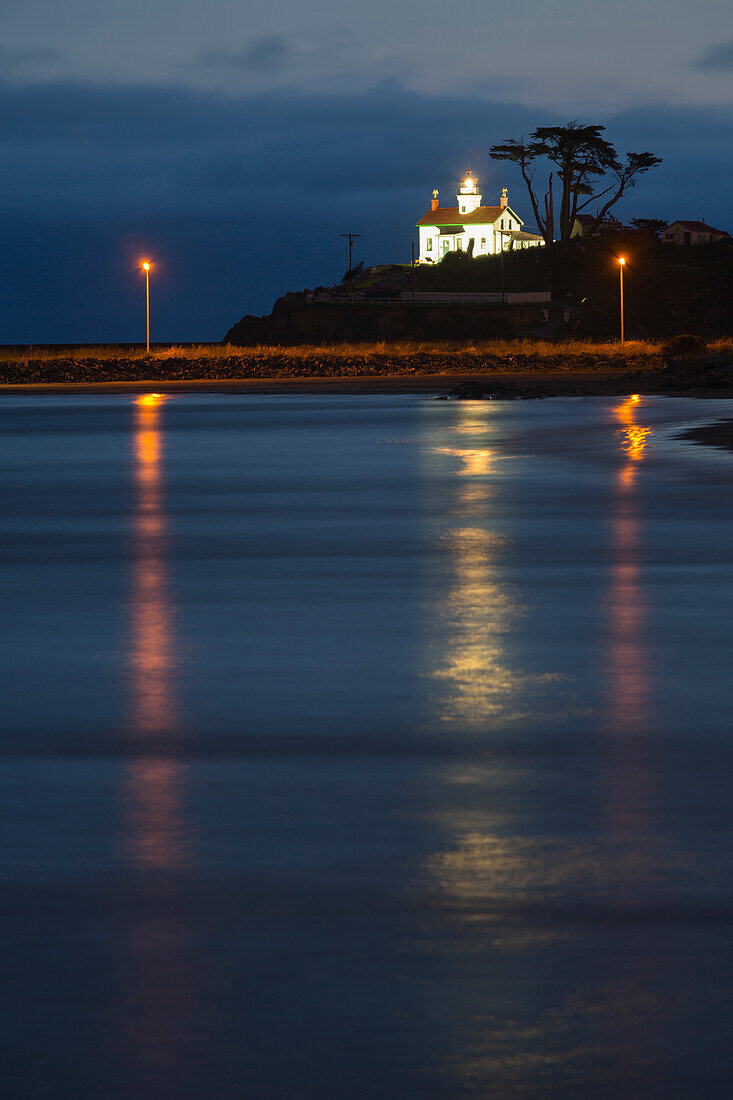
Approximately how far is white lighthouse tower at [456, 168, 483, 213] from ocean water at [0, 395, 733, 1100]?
14053 cm

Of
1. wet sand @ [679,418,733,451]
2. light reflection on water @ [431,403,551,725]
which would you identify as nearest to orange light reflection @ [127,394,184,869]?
light reflection on water @ [431,403,551,725]

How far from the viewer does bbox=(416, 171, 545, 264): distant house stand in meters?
148

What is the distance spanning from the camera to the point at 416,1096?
11.2ft

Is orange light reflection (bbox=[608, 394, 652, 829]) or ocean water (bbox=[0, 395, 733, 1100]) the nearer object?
ocean water (bbox=[0, 395, 733, 1100])

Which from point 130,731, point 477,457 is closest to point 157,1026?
point 130,731

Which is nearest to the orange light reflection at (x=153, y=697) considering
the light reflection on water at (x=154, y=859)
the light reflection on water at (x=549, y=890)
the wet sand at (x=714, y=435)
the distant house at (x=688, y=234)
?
the light reflection on water at (x=154, y=859)

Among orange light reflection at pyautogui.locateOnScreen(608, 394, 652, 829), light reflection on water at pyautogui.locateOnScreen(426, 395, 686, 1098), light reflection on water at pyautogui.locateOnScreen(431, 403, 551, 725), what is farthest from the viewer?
light reflection on water at pyautogui.locateOnScreen(431, 403, 551, 725)

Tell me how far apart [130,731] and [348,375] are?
6487cm

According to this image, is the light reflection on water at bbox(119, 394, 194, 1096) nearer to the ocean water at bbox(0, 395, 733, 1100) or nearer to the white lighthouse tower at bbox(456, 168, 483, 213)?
the ocean water at bbox(0, 395, 733, 1100)

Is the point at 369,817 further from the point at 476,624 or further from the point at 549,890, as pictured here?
Answer: the point at 476,624

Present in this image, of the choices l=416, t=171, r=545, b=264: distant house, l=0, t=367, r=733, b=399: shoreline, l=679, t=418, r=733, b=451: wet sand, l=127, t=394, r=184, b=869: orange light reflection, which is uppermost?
l=416, t=171, r=545, b=264: distant house

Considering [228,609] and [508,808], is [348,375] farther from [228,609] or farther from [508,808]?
[508,808]

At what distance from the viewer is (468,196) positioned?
151875mm

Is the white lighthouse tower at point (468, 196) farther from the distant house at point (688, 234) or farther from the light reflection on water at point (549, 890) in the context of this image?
the light reflection on water at point (549, 890)
